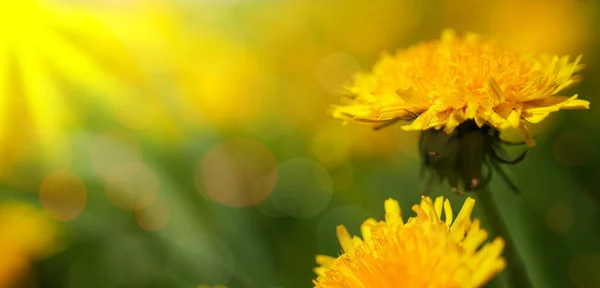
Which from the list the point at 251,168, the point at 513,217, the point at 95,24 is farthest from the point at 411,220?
the point at 95,24

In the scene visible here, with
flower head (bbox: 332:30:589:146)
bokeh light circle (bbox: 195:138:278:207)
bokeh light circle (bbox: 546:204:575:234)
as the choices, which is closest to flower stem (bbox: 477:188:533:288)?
A: flower head (bbox: 332:30:589:146)

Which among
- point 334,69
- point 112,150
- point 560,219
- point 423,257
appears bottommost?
point 423,257

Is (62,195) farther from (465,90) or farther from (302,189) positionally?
(465,90)

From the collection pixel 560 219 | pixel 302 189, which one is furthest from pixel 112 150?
pixel 560 219

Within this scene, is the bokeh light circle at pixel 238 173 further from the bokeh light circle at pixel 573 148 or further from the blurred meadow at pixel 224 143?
the bokeh light circle at pixel 573 148

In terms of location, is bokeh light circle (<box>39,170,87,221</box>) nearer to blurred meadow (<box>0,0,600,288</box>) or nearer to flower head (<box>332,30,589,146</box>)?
blurred meadow (<box>0,0,600,288</box>)

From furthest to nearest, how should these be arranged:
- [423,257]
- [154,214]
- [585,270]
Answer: [154,214] < [585,270] < [423,257]

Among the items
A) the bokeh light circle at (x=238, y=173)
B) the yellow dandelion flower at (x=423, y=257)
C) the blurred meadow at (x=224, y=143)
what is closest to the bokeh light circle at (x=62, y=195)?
the blurred meadow at (x=224, y=143)
